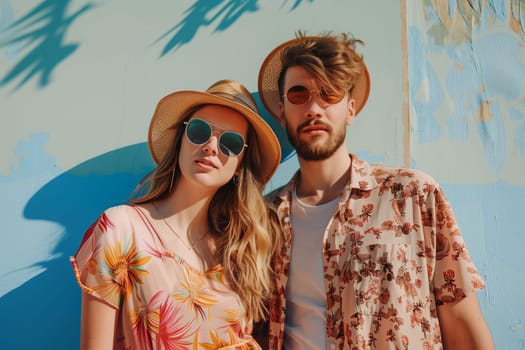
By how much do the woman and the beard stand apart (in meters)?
0.13

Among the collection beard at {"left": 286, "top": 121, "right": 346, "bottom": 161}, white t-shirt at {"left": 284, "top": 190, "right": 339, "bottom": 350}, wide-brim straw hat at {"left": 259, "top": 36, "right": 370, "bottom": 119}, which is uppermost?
wide-brim straw hat at {"left": 259, "top": 36, "right": 370, "bottom": 119}

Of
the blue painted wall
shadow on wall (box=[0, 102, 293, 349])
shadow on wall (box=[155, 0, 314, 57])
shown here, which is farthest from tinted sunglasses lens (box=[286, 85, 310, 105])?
shadow on wall (box=[0, 102, 293, 349])

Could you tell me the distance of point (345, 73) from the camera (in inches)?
98.1

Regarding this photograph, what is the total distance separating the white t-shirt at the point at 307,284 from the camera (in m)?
2.15

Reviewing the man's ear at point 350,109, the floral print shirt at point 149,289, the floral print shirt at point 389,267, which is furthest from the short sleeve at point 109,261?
the man's ear at point 350,109

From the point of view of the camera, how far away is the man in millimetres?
2062

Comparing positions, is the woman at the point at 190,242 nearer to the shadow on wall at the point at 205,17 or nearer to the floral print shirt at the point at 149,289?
the floral print shirt at the point at 149,289

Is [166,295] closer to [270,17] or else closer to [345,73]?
[345,73]

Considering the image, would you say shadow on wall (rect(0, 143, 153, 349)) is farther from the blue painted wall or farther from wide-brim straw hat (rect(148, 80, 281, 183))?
wide-brim straw hat (rect(148, 80, 281, 183))

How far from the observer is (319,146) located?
2402mm

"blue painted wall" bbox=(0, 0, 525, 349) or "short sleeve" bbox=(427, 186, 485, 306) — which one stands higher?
"blue painted wall" bbox=(0, 0, 525, 349)

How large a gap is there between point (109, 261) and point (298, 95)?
126cm

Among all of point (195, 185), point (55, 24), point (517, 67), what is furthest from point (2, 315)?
point (517, 67)

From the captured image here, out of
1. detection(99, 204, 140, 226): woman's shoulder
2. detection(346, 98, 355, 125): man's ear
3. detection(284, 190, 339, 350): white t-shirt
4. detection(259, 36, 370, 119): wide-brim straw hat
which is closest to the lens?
detection(99, 204, 140, 226): woman's shoulder
